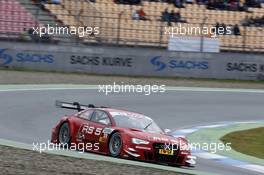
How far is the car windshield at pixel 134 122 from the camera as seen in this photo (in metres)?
14.0

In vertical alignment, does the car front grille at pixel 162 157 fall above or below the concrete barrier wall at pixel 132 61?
above

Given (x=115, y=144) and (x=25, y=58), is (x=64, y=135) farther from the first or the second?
(x=25, y=58)

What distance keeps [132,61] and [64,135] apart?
53.3 feet

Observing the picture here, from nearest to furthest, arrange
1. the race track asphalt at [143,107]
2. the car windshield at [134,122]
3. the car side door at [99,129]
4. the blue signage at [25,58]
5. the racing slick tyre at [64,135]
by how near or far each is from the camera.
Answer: the car side door at [99,129] < the car windshield at [134,122] < the racing slick tyre at [64,135] < the race track asphalt at [143,107] < the blue signage at [25,58]

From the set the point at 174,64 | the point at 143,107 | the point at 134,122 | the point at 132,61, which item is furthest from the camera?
the point at 174,64

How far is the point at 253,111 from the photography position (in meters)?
24.4

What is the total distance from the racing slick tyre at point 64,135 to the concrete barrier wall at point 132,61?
15.6 meters

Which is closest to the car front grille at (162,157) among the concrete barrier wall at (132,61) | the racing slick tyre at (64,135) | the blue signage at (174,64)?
the racing slick tyre at (64,135)

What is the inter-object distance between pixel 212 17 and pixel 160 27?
107 inches

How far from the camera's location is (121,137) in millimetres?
13281

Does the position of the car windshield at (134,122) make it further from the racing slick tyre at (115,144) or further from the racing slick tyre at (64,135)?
the racing slick tyre at (64,135)

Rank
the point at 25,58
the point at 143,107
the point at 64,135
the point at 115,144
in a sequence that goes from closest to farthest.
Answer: the point at 115,144 < the point at 64,135 < the point at 143,107 < the point at 25,58

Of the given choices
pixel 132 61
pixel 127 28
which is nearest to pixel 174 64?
pixel 132 61

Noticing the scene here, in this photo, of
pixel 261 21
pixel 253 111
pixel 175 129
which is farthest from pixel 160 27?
pixel 175 129
